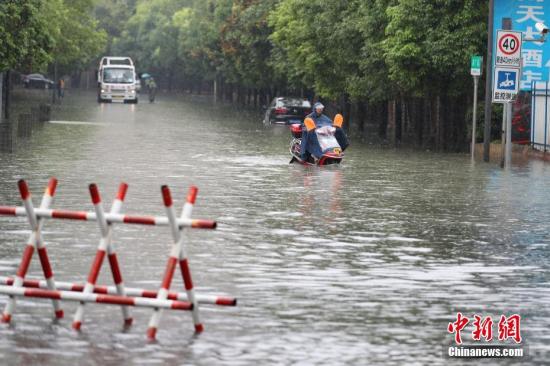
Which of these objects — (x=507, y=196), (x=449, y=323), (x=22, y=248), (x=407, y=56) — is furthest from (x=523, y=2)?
(x=449, y=323)

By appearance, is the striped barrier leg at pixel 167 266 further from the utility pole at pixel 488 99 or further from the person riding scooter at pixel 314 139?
the utility pole at pixel 488 99

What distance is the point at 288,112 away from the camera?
64062mm

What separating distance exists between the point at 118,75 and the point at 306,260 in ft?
280

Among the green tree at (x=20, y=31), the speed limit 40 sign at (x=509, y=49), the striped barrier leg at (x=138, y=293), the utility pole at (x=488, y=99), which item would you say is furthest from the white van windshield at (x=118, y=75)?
Answer: the striped barrier leg at (x=138, y=293)

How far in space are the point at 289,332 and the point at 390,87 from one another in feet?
Answer: 128

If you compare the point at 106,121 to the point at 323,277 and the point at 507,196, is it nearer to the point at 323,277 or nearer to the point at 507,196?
the point at 507,196

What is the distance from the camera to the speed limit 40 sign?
113ft

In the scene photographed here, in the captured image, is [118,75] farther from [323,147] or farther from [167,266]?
[167,266]

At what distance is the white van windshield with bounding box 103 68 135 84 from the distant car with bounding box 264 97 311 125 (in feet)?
113

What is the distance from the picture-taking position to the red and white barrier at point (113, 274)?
9586 millimetres

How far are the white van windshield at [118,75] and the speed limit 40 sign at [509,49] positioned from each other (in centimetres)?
6530

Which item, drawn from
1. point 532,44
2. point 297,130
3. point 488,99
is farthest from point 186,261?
point 532,44

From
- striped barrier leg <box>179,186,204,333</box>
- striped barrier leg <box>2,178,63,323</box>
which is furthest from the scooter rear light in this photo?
striped barrier leg <box>179,186,204,333</box>

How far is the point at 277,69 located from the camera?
79688 mm
